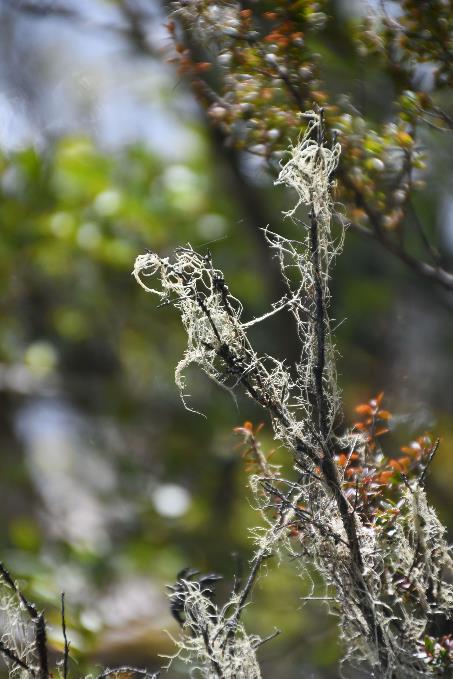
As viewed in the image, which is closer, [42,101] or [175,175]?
[175,175]

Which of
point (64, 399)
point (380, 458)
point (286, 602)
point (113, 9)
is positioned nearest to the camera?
point (380, 458)

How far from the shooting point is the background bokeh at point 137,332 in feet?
8.96

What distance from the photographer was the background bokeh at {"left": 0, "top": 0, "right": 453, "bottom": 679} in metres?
2.73

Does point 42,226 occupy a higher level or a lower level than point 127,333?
higher

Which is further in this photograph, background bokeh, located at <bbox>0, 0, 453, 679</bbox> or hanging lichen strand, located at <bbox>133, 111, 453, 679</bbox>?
background bokeh, located at <bbox>0, 0, 453, 679</bbox>

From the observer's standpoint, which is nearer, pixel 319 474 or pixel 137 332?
pixel 319 474

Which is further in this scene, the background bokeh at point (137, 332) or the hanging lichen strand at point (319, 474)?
the background bokeh at point (137, 332)

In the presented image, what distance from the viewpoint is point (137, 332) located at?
3568 millimetres

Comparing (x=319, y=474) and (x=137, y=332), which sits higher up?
(x=137, y=332)

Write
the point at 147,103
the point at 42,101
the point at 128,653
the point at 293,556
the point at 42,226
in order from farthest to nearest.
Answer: the point at 147,103, the point at 42,101, the point at 42,226, the point at 128,653, the point at 293,556

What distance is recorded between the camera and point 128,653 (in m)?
2.28

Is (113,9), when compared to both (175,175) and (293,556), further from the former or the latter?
(293,556)

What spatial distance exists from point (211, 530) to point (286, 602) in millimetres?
752

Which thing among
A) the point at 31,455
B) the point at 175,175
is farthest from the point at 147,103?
the point at 31,455
